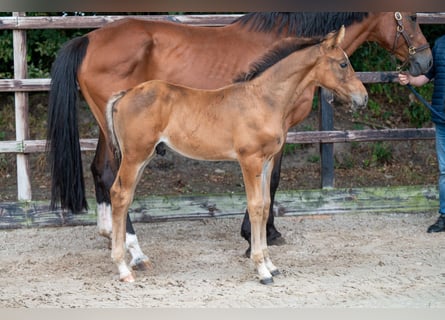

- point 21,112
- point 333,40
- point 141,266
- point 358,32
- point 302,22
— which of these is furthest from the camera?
point 21,112

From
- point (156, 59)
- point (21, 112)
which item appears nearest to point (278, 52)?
point (156, 59)

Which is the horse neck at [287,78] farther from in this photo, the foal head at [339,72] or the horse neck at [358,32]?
the horse neck at [358,32]

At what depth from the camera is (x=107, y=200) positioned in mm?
4945

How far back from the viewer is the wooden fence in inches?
219

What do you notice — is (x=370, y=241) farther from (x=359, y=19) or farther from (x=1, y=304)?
(x=1, y=304)

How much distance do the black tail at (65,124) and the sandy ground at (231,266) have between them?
0.59m

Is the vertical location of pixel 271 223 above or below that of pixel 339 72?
below

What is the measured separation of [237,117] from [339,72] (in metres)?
0.70

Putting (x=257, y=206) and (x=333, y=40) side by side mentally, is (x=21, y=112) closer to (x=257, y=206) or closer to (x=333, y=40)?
(x=257, y=206)

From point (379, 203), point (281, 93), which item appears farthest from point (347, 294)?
point (379, 203)

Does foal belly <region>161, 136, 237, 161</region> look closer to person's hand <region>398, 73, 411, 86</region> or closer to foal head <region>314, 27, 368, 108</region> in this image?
foal head <region>314, 27, 368, 108</region>

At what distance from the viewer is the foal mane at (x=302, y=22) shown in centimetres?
486

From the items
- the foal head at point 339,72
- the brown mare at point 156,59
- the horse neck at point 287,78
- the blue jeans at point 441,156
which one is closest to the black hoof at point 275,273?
the brown mare at point 156,59

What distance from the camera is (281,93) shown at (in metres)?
4.04
